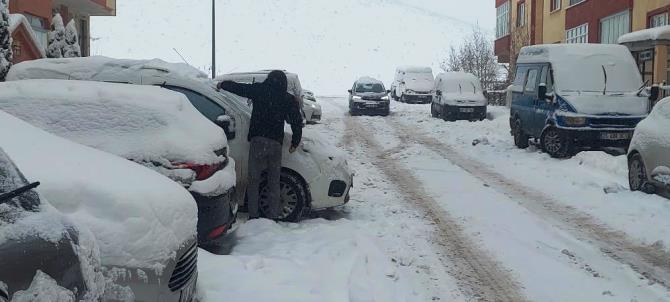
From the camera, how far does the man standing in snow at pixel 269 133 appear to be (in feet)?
24.3

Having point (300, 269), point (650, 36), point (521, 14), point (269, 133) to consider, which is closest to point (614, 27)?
point (650, 36)

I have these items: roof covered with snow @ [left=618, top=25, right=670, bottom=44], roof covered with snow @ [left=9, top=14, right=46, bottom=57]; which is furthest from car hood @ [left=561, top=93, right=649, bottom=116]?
roof covered with snow @ [left=9, top=14, right=46, bottom=57]

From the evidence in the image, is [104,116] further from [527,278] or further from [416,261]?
[527,278]

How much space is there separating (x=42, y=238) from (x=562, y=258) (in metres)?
5.24

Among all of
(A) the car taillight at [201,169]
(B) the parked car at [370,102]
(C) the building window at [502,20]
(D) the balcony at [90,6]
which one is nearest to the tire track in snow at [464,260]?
(A) the car taillight at [201,169]

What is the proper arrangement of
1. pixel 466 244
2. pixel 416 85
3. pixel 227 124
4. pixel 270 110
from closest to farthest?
1. pixel 466 244
2. pixel 227 124
3. pixel 270 110
4. pixel 416 85

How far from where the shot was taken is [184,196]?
3.90 meters

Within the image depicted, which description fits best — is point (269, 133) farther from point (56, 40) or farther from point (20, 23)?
point (56, 40)

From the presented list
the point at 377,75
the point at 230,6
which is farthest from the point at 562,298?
the point at 230,6

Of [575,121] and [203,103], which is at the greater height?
[203,103]

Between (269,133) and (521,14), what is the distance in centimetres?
3347

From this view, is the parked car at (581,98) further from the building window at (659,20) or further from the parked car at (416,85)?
the parked car at (416,85)

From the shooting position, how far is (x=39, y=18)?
23484 mm

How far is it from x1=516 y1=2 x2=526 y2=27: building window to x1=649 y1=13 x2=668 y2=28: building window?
1535 cm
